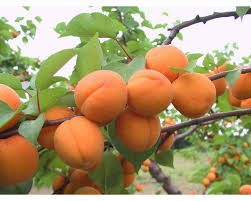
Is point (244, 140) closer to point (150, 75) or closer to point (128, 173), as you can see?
point (128, 173)

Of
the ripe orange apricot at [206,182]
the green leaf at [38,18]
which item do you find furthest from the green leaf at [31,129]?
the green leaf at [38,18]

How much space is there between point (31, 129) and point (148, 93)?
182mm

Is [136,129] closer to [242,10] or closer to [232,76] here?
[232,76]

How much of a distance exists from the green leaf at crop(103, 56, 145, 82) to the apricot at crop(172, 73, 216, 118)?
73 mm

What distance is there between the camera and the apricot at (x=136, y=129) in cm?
40

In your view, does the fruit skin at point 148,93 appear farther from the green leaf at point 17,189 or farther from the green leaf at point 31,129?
the green leaf at point 17,189

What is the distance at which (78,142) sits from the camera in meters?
0.36

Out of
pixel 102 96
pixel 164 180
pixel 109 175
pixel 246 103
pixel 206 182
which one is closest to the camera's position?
A: pixel 102 96

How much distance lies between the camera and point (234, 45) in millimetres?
3227

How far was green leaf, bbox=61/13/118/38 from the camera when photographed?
0.51 m

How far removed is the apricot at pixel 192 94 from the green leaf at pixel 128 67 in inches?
2.9

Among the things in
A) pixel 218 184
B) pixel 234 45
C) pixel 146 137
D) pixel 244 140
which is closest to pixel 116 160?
pixel 146 137

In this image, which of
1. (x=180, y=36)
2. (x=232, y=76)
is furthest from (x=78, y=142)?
(x=180, y=36)

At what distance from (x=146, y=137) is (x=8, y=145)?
0.21m
